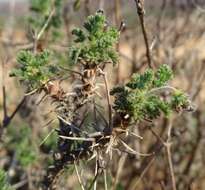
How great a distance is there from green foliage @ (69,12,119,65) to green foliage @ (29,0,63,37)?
977mm

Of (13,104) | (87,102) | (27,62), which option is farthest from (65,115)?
(13,104)

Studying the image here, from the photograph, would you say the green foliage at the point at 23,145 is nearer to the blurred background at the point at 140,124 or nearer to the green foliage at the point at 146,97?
the blurred background at the point at 140,124

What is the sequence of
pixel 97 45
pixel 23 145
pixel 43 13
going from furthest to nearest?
pixel 23 145, pixel 43 13, pixel 97 45

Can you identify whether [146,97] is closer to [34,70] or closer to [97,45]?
[97,45]

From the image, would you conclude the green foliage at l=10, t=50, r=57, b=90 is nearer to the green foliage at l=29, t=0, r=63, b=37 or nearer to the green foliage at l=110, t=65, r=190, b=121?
the green foliage at l=110, t=65, r=190, b=121

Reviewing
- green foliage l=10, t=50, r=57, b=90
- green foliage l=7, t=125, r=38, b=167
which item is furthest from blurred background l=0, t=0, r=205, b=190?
green foliage l=10, t=50, r=57, b=90

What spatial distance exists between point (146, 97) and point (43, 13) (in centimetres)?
115

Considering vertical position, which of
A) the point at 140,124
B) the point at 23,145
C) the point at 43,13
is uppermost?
the point at 43,13

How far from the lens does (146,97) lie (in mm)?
1490

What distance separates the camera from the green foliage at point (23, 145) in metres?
2.71

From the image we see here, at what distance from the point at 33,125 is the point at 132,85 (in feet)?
5.53

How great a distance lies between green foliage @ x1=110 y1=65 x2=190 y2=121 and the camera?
1469mm

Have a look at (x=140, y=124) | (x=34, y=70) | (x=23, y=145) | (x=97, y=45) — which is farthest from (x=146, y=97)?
(x=23, y=145)

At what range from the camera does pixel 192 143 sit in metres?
3.78
